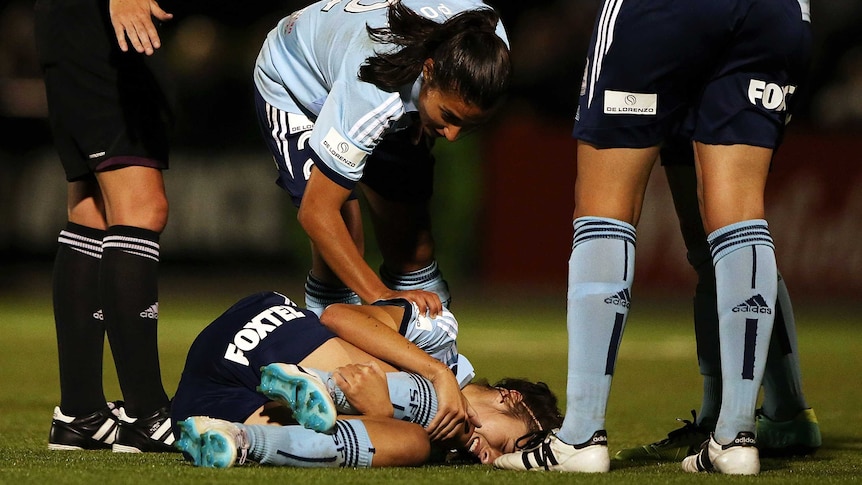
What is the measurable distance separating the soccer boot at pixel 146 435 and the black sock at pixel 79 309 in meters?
0.19

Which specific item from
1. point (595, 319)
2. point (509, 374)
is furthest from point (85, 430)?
point (509, 374)

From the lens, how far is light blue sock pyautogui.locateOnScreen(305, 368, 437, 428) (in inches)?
115

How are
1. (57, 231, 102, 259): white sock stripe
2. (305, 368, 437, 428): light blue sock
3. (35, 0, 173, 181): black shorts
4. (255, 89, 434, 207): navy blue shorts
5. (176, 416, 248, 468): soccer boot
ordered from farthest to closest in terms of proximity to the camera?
(255, 89, 434, 207): navy blue shorts, (57, 231, 102, 259): white sock stripe, (35, 0, 173, 181): black shorts, (305, 368, 437, 428): light blue sock, (176, 416, 248, 468): soccer boot

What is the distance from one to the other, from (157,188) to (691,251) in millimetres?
1480

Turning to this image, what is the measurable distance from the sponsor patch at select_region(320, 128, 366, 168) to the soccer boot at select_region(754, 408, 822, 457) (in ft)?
4.21

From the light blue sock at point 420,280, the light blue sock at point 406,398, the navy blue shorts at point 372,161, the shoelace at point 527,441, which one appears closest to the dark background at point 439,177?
the light blue sock at point 420,280

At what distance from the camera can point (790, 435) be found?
333 cm

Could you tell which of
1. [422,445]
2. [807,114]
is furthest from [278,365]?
[807,114]

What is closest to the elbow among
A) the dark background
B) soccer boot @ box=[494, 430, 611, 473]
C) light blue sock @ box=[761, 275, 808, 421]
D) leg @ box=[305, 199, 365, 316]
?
soccer boot @ box=[494, 430, 611, 473]

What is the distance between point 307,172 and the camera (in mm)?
3826

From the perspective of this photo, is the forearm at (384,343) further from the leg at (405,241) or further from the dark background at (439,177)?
the dark background at (439,177)

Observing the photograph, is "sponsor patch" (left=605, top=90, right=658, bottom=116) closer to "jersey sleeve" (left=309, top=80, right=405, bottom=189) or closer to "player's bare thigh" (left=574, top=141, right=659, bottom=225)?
"player's bare thigh" (left=574, top=141, right=659, bottom=225)

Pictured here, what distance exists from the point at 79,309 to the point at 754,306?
1.89m

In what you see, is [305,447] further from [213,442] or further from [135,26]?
[135,26]
